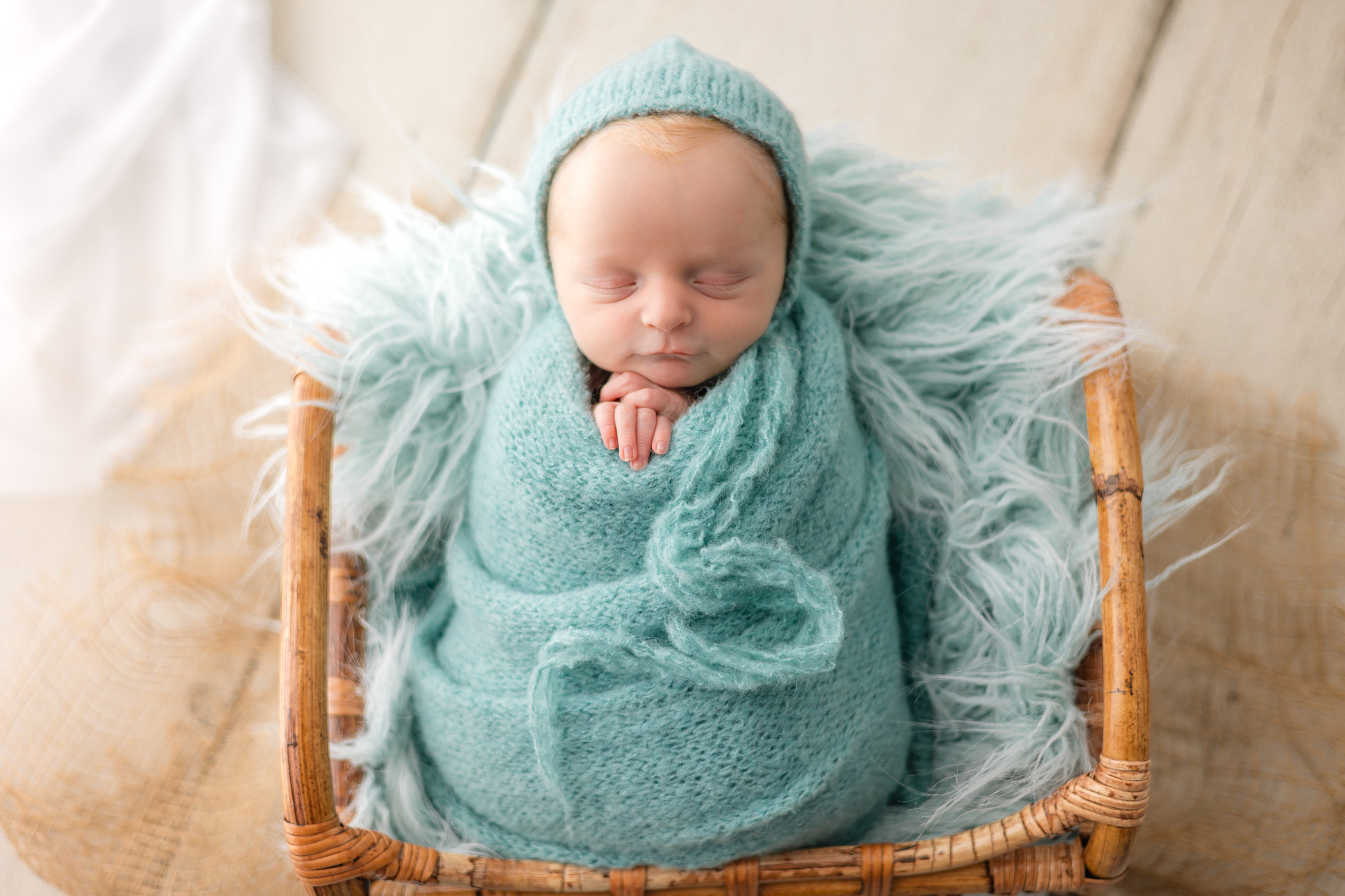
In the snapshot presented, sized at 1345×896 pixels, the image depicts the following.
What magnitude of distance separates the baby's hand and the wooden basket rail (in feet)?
0.99

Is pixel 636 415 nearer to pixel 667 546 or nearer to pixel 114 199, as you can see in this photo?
pixel 667 546

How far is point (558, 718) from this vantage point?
0.90m

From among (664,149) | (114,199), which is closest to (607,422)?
(664,149)

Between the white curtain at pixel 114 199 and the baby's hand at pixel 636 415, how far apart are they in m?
0.63

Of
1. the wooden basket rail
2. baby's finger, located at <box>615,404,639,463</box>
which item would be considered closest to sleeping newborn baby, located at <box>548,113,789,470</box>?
baby's finger, located at <box>615,404,639,463</box>

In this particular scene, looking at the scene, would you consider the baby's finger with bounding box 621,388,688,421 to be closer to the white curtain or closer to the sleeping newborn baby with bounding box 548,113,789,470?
the sleeping newborn baby with bounding box 548,113,789,470

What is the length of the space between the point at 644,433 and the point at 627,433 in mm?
A: 18

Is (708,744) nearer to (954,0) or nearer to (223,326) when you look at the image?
(223,326)

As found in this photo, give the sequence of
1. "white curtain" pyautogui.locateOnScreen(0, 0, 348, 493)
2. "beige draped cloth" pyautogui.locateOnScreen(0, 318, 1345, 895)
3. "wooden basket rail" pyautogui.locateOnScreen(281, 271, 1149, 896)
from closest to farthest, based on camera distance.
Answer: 1. "wooden basket rail" pyautogui.locateOnScreen(281, 271, 1149, 896)
2. "beige draped cloth" pyautogui.locateOnScreen(0, 318, 1345, 895)
3. "white curtain" pyautogui.locateOnScreen(0, 0, 348, 493)

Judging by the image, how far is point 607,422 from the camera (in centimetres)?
94

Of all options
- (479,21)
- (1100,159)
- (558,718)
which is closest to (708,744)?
(558,718)

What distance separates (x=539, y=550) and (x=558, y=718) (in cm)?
16

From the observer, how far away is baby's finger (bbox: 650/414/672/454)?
922mm

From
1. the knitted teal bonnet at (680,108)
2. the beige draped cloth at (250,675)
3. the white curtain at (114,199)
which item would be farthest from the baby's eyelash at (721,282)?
the white curtain at (114,199)
